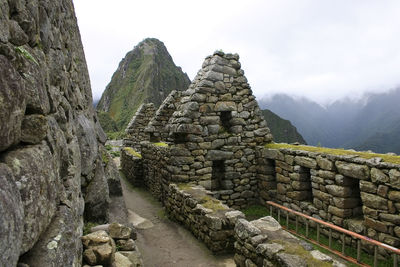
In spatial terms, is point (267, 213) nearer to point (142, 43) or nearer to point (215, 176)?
point (215, 176)

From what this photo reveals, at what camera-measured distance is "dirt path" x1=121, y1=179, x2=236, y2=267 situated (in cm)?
621

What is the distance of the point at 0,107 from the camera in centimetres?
167

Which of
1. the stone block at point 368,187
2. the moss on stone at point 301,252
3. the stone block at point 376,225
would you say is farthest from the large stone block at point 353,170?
the moss on stone at point 301,252

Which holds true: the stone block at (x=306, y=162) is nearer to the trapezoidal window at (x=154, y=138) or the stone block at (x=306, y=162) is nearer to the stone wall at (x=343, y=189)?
the stone wall at (x=343, y=189)

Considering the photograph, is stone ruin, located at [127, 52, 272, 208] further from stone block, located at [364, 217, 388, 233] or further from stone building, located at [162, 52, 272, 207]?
stone block, located at [364, 217, 388, 233]

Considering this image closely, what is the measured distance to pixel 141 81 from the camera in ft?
322

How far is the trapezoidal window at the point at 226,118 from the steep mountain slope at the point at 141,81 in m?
70.8

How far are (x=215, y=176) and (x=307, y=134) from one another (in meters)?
49.1

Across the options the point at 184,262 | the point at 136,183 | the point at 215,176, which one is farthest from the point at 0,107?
the point at 136,183

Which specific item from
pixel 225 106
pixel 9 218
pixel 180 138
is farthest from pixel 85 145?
pixel 225 106

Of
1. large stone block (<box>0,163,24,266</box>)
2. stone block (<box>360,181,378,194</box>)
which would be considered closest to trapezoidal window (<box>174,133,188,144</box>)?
stone block (<box>360,181,378,194</box>)

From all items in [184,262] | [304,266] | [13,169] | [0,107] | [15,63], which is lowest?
[184,262]

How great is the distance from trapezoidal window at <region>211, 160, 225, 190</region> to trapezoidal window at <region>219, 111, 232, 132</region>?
4.42ft

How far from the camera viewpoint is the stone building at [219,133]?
9.15 metres
